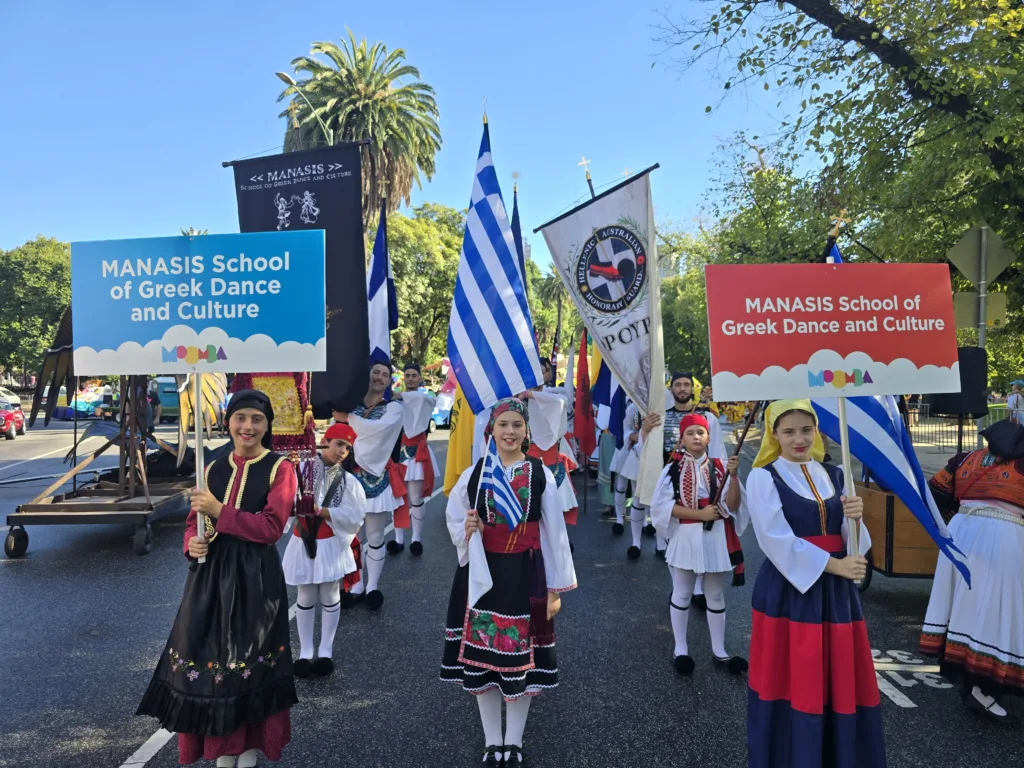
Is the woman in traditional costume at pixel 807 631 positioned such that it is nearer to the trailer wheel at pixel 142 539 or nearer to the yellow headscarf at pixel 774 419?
the yellow headscarf at pixel 774 419

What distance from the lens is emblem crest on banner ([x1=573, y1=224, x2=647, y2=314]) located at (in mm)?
5047

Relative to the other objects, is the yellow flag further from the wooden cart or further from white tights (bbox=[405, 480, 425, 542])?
the wooden cart

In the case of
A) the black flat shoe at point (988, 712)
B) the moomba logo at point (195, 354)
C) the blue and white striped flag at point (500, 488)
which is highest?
the moomba logo at point (195, 354)

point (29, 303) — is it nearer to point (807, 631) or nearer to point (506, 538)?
point (506, 538)

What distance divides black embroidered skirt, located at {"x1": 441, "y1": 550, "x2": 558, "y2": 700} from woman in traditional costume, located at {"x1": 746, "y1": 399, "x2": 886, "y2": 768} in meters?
1.02

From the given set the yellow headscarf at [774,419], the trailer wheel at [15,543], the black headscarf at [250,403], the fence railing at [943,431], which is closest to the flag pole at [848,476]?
the yellow headscarf at [774,419]

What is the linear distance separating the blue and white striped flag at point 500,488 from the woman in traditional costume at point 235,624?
955mm

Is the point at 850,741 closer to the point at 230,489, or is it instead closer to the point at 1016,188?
the point at 230,489

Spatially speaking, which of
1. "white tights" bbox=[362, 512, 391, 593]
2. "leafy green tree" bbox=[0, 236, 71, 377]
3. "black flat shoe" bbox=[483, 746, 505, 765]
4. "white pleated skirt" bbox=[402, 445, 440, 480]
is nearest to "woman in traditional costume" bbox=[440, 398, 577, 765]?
"black flat shoe" bbox=[483, 746, 505, 765]

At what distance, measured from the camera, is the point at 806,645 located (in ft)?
9.53

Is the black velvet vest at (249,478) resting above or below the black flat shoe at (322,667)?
above

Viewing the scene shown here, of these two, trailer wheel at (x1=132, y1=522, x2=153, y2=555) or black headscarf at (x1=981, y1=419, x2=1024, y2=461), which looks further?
trailer wheel at (x1=132, y1=522, x2=153, y2=555)

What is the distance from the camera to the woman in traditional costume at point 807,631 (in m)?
2.87

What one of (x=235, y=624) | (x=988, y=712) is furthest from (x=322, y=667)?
(x=988, y=712)
